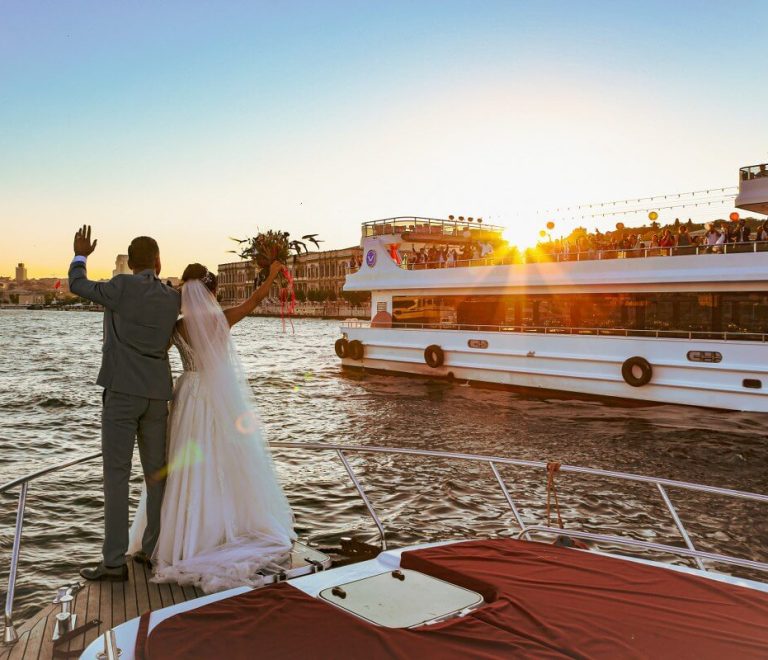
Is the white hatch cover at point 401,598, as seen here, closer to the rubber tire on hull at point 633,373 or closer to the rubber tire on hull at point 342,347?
the rubber tire on hull at point 633,373

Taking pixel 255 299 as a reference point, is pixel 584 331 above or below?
below

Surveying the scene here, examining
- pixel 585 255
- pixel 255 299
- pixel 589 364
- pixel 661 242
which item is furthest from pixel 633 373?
pixel 255 299

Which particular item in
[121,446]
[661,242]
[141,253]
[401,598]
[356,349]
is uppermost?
[661,242]

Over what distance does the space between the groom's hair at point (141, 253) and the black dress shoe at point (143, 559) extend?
182 cm

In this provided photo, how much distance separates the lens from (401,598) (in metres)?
2.72

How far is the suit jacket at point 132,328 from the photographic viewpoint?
4207 millimetres

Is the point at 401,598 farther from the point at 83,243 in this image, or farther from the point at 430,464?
the point at 430,464

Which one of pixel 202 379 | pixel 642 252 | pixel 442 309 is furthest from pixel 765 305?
pixel 202 379

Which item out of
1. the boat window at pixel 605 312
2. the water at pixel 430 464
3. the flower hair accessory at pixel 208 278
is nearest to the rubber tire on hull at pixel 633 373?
the water at pixel 430 464

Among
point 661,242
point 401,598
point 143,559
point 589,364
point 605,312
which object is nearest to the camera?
point 401,598

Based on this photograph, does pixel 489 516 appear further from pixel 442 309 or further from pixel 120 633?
pixel 442 309

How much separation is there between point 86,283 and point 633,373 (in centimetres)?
1718

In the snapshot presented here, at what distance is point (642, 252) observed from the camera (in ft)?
64.3

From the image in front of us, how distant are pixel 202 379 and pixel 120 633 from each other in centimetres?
208
